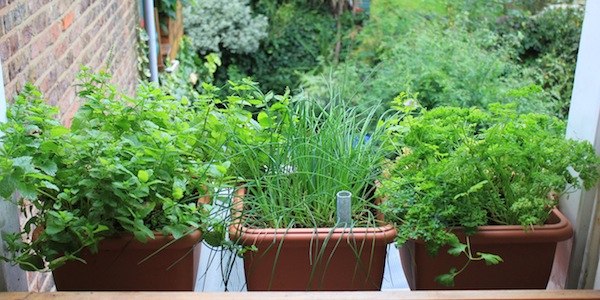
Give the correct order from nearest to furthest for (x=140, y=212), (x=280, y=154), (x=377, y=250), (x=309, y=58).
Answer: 1. (x=140, y=212)
2. (x=377, y=250)
3. (x=280, y=154)
4. (x=309, y=58)

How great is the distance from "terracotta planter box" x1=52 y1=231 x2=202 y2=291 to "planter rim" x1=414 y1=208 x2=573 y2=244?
56cm

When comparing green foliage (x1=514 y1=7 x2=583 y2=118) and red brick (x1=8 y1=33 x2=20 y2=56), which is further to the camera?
green foliage (x1=514 y1=7 x2=583 y2=118)

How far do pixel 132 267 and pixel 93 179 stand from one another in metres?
0.24

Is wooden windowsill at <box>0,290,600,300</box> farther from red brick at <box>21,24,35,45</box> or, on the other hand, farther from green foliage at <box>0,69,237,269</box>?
red brick at <box>21,24,35,45</box>

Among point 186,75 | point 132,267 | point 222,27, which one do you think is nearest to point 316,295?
point 132,267

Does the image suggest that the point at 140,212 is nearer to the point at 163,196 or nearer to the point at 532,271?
the point at 163,196

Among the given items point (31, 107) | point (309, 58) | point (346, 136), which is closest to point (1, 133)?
point (31, 107)

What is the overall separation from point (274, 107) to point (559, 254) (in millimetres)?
867

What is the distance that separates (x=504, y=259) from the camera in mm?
1569

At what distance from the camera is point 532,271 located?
5.21 ft

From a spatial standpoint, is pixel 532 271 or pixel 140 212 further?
pixel 532 271

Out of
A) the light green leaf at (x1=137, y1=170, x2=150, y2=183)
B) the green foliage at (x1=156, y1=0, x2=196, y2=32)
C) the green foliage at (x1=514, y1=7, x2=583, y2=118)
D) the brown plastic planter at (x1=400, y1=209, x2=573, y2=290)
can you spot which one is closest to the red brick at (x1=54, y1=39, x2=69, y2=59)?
the light green leaf at (x1=137, y1=170, x2=150, y2=183)

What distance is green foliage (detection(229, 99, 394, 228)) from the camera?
1647 mm

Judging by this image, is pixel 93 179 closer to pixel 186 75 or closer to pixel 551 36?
pixel 186 75
